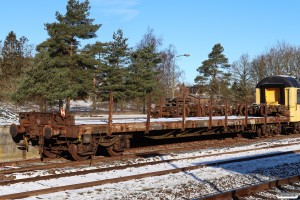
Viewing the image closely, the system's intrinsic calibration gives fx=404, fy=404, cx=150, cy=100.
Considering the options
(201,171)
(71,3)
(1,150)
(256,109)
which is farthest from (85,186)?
(71,3)

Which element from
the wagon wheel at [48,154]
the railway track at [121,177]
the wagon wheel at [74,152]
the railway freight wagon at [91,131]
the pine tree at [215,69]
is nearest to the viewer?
the railway track at [121,177]

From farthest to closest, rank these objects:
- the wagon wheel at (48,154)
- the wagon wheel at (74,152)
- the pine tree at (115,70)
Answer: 1. the pine tree at (115,70)
2. the wagon wheel at (48,154)
3. the wagon wheel at (74,152)

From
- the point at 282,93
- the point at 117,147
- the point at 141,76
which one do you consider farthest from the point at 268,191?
the point at 141,76

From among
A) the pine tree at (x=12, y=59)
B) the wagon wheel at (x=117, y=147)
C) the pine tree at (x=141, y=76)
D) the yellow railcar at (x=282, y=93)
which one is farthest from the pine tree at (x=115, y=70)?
the wagon wheel at (x=117, y=147)

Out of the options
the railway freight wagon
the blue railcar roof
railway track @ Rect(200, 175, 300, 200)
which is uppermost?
the blue railcar roof

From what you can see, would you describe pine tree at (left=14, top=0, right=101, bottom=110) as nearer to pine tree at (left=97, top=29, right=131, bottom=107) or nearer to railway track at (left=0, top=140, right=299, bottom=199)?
pine tree at (left=97, top=29, right=131, bottom=107)

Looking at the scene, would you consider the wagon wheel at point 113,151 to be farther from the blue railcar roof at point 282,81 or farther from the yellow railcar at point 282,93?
the blue railcar roof at point 282,81

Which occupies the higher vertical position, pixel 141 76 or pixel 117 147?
pixel 141 76

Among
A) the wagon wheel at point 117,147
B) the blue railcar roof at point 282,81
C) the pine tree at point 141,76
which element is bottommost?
the wagon wheel at point 117,147

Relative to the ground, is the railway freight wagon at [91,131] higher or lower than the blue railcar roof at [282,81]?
lower

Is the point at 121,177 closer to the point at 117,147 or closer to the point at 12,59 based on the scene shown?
the point at 117,147

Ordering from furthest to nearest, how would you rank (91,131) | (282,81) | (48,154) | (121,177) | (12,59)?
(12,59) < (282,81) < (48,154) < (91,131) < (121,177)

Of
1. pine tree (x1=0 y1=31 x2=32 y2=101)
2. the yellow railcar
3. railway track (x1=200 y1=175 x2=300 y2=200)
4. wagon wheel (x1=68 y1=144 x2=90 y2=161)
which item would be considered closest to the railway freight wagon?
wagon wheel (x1=68 y1=144 x2=90 y2=161)

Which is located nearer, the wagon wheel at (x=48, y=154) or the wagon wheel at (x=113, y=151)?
the wagon wheel at (x=48, y=154)
